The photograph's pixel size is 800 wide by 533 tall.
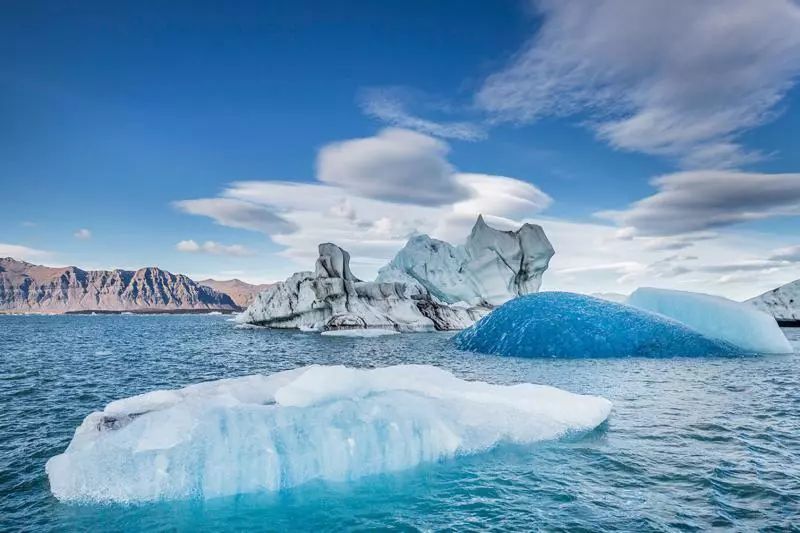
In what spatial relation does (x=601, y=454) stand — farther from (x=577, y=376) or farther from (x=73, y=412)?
(x=73, y=412)

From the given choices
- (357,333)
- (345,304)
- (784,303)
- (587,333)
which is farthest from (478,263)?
(784,303)

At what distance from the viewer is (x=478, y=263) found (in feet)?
212

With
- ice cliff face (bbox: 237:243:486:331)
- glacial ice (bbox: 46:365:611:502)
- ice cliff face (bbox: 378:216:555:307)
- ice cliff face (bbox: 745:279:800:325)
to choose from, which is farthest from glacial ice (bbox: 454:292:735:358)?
ice cliff face (bbox: 745:279:800:325)

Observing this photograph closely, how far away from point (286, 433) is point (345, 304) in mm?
41649

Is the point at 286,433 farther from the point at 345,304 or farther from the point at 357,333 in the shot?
the point at 345,304

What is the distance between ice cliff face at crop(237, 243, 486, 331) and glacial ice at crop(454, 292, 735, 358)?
2192 cm

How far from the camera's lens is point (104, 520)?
214 inches

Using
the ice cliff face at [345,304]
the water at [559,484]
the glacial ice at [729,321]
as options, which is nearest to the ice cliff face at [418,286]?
the ice cliff face at [345,304]

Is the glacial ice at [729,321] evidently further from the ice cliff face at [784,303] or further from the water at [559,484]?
the ice cliff face at [784,303]

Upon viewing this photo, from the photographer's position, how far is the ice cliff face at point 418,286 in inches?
1905

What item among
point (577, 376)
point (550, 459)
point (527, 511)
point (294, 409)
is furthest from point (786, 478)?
point (577, 376)

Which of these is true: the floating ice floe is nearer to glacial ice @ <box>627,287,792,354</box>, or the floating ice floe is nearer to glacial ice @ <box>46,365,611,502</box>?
glacial ice @ <box>627,287,792,354</box>

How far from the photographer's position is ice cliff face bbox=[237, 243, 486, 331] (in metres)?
47.6

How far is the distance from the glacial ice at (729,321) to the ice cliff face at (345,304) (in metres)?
26.9
